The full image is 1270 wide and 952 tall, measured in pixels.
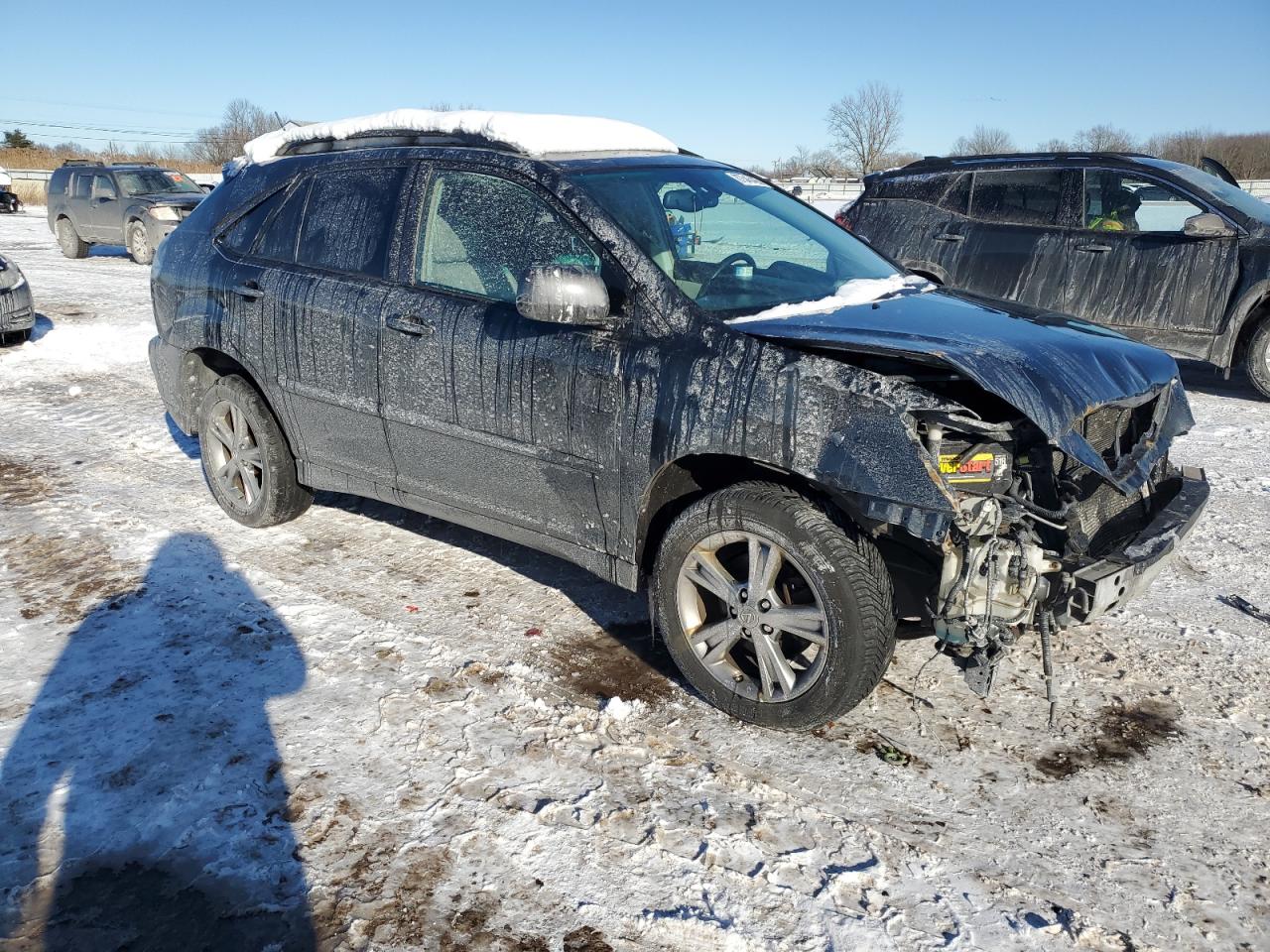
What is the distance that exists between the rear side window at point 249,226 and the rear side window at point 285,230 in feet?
0.23

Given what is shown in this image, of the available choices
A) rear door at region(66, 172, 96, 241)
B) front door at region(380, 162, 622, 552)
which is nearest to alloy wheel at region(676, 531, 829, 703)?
front door at region(380, 162, 622, 552)

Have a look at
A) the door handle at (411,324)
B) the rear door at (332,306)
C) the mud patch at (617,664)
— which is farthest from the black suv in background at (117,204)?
the mud patch at (617,664)

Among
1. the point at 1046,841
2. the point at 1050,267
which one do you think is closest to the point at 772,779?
the point at 1046,841

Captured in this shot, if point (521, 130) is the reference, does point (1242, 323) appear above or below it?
below

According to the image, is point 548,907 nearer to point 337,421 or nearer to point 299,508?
point 337,421

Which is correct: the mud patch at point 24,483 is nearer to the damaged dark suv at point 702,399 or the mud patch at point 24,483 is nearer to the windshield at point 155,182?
the damaged dark suv at point 702,399

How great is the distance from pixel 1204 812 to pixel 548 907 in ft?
6.49

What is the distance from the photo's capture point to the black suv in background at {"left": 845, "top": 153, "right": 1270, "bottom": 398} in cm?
794

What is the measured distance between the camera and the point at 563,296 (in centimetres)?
351

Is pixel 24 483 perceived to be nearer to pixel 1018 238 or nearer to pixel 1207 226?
pixel 1018 238

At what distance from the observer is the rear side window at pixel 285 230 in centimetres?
488

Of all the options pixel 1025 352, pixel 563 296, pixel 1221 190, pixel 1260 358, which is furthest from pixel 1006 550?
pixel 1221 190

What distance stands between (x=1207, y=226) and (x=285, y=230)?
266 inches

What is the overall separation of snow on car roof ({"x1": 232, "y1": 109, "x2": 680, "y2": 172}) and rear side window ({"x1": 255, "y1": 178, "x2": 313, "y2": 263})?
0.35m
